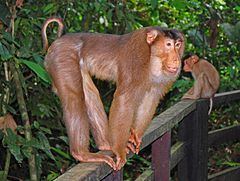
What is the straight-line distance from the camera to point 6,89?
3918 mm

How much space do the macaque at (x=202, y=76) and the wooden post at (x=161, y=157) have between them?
8.82 ft

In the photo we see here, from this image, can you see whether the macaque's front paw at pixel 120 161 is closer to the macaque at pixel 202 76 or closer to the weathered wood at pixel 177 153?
the weathered wood at pixel 177 153

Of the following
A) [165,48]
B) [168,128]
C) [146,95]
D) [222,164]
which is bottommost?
[222,164]

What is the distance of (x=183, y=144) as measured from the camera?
457 cm

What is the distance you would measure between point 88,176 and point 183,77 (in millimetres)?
6450

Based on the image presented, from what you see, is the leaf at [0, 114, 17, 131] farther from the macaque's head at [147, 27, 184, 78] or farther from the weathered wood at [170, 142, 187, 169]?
the weathered wood at [170, 142, 187, 169]

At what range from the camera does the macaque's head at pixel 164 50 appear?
3.37 m

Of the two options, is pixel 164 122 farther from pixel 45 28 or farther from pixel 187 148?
pixel 187 148

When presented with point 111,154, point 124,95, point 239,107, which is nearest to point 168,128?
point 124,95

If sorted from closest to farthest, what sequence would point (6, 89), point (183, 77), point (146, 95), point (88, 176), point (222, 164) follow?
point (88, 176) → point (146, 95) → point (6, 89) → point (222, 164) → point (183, 77)

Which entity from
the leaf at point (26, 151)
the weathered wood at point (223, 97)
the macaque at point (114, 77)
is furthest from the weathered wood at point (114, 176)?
the weathered wood at point (223, 97)

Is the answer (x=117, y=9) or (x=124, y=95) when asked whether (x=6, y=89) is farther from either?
(x=117, y=9)

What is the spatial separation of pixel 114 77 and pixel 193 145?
4.74 ft

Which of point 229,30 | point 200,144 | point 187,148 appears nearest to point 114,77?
point 187,148
